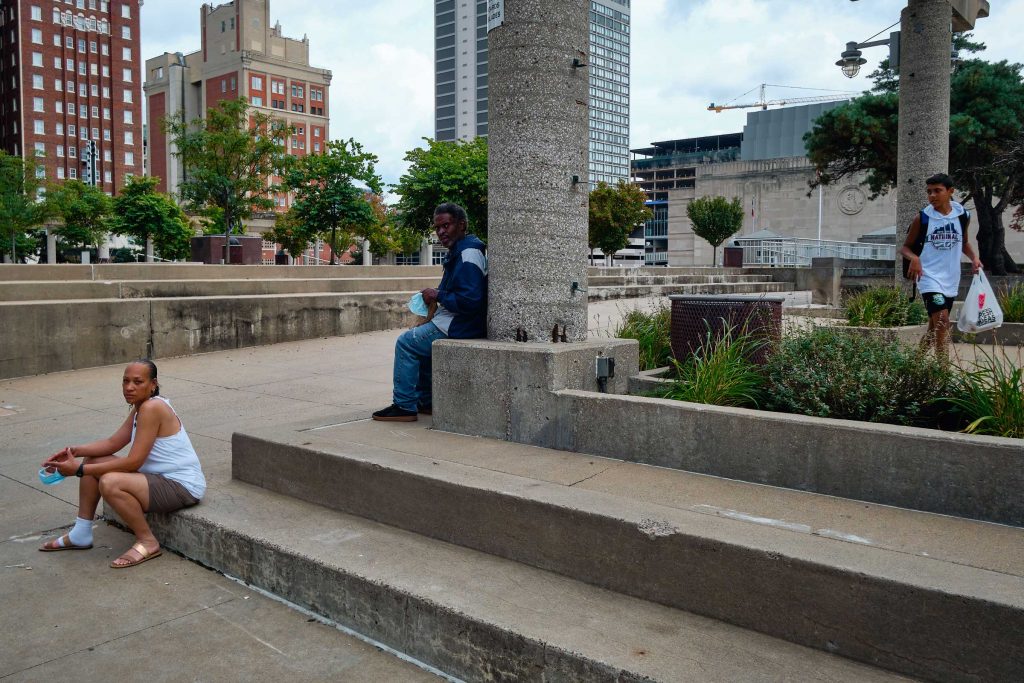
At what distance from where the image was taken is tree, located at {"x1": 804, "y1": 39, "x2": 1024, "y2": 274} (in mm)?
21891

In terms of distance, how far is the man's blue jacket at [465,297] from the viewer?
539 cm

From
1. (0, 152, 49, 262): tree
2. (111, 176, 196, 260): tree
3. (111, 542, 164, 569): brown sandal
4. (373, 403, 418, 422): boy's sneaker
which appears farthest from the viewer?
(0, 152, 49, 262): tree

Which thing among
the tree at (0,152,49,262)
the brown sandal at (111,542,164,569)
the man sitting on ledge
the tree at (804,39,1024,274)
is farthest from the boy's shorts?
the tree at (0,152,49,262)

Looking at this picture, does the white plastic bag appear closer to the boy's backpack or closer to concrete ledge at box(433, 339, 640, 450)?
the boy's backpack

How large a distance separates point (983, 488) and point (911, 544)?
580mm

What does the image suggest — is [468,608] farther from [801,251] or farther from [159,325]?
[801,251]

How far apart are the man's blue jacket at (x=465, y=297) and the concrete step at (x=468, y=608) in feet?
5.24

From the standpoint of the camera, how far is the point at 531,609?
315cm

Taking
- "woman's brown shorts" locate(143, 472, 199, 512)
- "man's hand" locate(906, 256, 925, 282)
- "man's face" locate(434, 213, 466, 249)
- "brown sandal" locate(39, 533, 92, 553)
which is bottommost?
"brown sandal" locate(39, 533, 92, 553)

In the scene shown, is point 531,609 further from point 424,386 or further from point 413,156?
point 413,156

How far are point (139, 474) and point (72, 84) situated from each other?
123m

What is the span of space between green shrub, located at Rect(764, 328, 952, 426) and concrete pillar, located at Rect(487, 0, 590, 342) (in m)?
1.34

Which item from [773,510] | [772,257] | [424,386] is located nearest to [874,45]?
[424,386]

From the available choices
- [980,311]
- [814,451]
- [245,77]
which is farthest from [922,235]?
[245,77]
